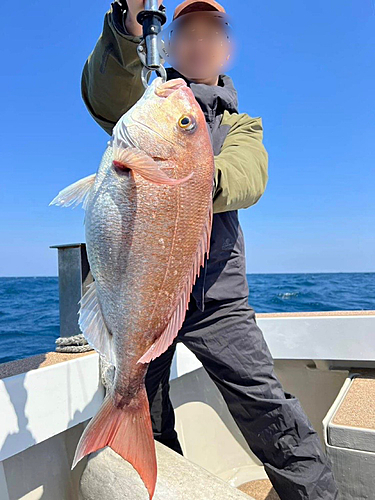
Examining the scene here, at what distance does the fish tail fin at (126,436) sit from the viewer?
1319 mm

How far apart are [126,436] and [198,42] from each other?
1.65 meters

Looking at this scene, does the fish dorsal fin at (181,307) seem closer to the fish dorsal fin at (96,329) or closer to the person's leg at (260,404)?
the fish dorsal fin at (96,329)

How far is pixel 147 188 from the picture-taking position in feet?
4.21

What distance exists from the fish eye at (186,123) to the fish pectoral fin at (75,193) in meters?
0.33

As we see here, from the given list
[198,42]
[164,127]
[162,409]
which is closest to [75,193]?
[164,127]

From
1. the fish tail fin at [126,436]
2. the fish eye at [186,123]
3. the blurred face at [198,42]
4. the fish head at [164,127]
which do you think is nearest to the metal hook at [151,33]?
the fish head at [164,127]

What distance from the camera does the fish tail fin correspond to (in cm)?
132

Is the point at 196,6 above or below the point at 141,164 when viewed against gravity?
above

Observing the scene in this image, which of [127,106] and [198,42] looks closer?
[198,42]

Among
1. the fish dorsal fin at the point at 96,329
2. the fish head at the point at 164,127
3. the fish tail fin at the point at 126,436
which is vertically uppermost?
the fish head at the point at 164,127

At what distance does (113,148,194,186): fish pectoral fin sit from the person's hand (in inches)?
24.4

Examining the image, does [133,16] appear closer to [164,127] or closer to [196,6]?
[196,6]

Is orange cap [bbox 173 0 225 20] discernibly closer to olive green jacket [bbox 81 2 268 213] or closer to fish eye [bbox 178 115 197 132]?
olive green jacket [bbox 81 2 268 213]

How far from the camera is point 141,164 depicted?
126 centimetres
